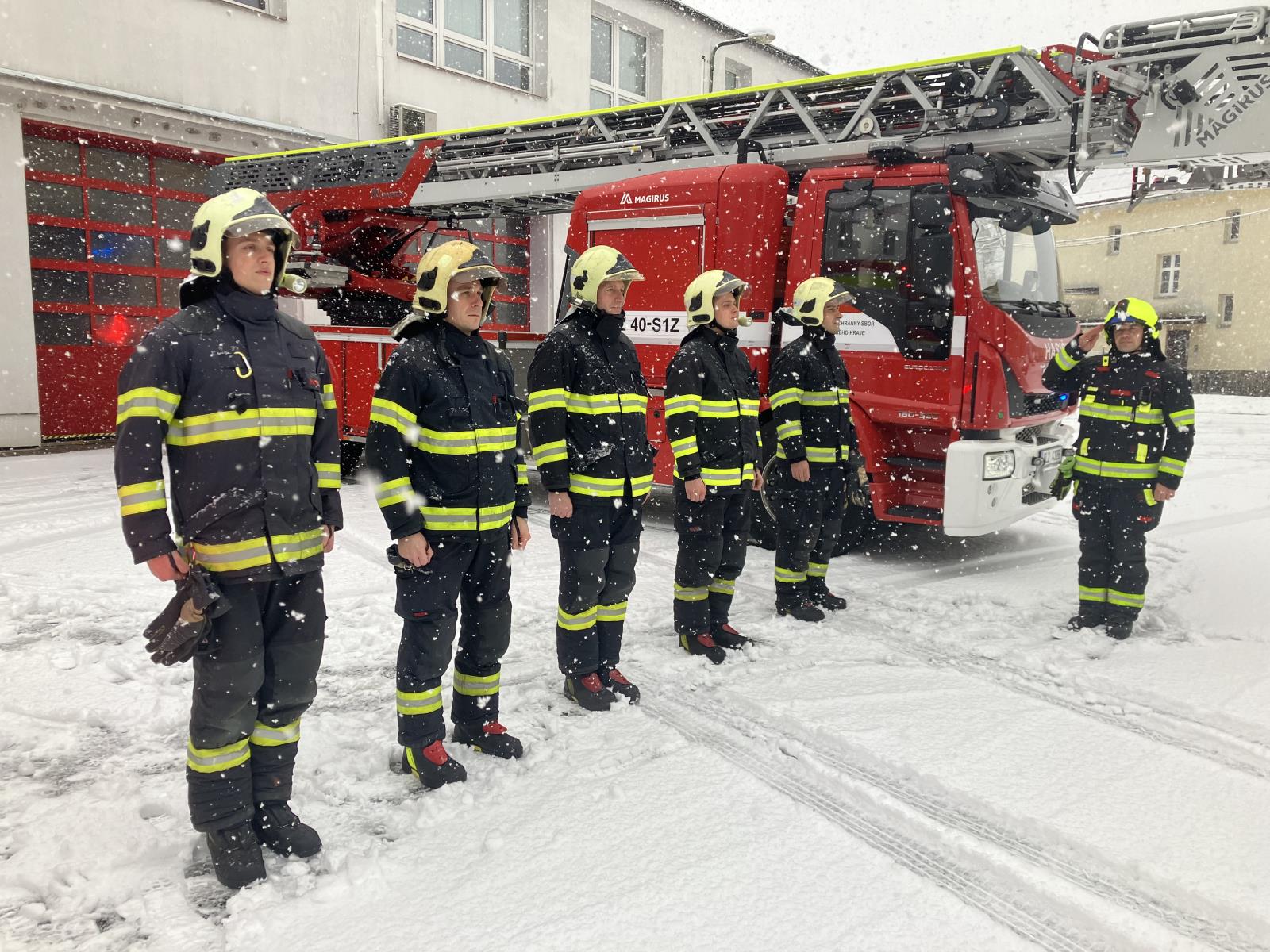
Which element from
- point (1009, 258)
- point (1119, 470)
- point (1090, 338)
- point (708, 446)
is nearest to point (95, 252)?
point (708, 446)

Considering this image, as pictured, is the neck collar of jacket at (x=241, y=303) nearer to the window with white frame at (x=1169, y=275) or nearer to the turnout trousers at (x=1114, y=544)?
the turnout trousers at (x=1114, y=544)

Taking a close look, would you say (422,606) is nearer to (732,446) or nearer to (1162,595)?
(732,446)

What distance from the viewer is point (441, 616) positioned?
10.6 feet

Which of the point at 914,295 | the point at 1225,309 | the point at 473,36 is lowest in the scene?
the point at 914,295

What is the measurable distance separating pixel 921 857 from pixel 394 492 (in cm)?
209

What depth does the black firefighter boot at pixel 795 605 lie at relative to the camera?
5.26 m

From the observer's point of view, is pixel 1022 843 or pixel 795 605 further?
pixel 795 605

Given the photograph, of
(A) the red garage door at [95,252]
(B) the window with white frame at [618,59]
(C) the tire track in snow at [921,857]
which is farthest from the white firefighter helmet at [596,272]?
(B) the window with white frame at [618,59]

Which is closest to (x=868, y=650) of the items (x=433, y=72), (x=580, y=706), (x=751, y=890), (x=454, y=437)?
(x=580, y=706)

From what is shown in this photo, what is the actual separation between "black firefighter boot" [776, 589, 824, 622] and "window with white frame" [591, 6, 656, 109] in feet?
43.3

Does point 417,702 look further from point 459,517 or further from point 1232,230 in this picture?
point 1232,230

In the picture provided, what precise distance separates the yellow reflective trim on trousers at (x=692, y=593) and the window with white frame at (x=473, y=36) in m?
11.6

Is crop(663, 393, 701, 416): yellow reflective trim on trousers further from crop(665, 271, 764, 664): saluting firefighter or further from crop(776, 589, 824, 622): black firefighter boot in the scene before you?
crop(776, 589, 824, 622): black firefighter boot

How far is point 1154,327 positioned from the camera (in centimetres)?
512
